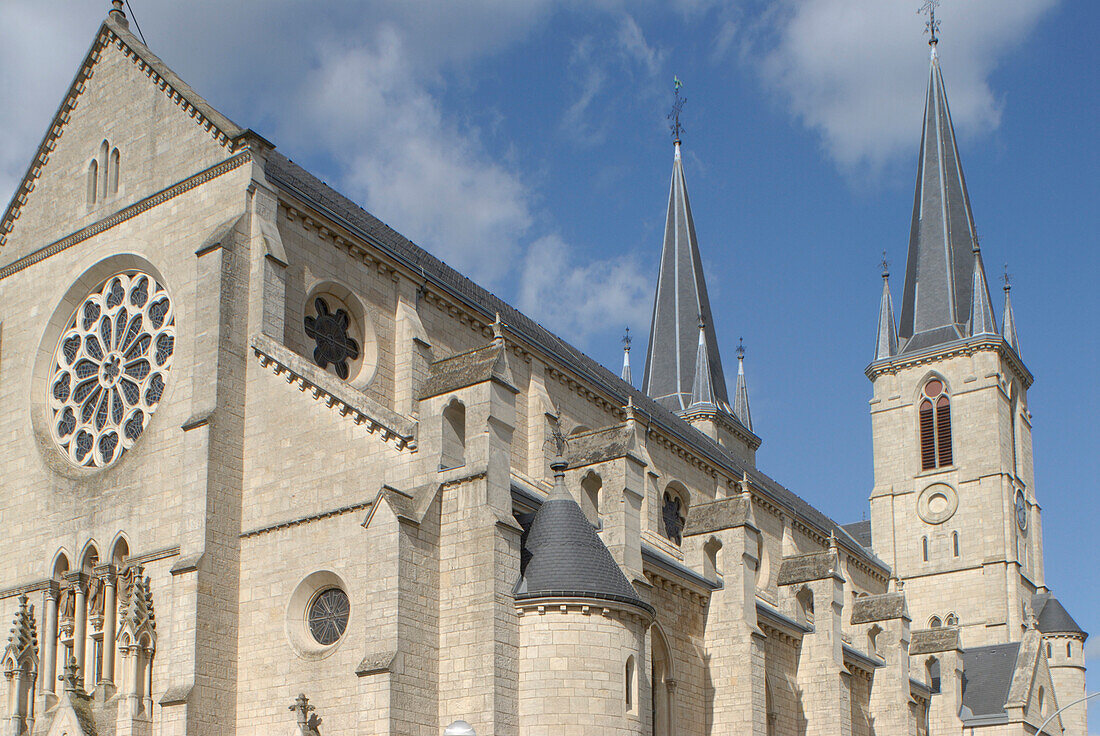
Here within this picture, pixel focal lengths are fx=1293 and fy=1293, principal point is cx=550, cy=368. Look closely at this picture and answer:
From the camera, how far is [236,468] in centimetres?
2378

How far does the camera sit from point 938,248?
61812 mm

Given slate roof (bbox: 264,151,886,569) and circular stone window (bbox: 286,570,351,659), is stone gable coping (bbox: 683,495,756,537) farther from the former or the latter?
circular stone window (bbox: 286,570,351,659)

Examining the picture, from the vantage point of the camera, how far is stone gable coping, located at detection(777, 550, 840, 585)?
36.2m

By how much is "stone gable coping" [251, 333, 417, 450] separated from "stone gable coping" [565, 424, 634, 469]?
18.3 feet

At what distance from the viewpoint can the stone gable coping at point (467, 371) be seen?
22438 mm

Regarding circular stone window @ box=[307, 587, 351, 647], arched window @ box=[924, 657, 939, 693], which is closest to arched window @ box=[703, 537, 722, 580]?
circular stone window @ box=[307, 587, 351, 647]

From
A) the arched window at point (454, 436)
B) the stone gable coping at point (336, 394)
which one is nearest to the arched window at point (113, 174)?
the stone gable coping at point (336, 394)

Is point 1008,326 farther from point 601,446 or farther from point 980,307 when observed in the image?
point 601,446

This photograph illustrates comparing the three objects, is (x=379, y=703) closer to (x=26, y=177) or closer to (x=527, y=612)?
(x=527, y=612)

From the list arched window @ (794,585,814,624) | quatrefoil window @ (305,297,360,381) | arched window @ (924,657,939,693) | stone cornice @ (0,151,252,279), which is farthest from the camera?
arched window @ (924,657,939,693)

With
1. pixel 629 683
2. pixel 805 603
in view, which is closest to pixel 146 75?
pixel 629 683

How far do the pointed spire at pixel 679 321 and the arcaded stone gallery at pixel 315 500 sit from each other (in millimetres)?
17779

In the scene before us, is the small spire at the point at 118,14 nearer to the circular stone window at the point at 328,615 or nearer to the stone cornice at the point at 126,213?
the stone cornice at the point at 126,213

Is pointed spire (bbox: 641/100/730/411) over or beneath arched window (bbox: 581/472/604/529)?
over
